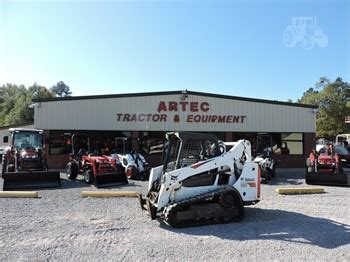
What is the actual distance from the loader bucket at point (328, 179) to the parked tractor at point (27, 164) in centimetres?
984

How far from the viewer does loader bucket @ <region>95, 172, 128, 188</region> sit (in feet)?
45.6

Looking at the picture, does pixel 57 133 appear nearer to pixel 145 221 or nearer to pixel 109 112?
pixel 109 112

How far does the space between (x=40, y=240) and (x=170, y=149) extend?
11.1ft

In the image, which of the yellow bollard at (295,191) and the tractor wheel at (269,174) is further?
the tractor wheel at (269,174)

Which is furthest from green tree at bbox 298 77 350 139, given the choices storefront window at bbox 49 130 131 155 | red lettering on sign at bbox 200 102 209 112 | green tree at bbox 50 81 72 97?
green tree at bbox 50 81 72 97

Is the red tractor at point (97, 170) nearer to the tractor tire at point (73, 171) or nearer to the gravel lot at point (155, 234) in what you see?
the tractor tire at point (73, 171)

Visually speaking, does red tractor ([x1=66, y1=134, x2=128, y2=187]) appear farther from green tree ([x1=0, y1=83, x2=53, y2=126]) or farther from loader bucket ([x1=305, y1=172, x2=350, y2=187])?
green tree ([x1=0, y1=83, x2=53, y2=126])

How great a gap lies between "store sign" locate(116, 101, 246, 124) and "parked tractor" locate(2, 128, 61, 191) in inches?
237

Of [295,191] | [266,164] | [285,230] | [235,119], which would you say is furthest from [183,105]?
[285,230]

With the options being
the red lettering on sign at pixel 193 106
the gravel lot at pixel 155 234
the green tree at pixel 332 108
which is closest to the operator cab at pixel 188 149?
the gravel lot at pixel 155 234

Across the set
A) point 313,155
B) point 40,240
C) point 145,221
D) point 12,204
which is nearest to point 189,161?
point 145,221

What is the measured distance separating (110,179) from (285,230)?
8288 mm

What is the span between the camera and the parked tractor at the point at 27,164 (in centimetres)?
1312

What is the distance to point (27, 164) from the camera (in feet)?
49.3
